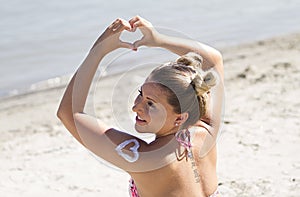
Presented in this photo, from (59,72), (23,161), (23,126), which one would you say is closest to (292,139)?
(23,161)

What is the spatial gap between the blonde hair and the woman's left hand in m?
0.15

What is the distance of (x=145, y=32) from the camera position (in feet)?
8.52

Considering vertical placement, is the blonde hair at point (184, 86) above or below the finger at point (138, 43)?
below

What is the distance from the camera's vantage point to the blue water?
8430 millimetres

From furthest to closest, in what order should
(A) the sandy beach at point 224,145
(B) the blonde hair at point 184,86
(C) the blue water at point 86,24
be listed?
(C) the blue water at point 86,24 → (A) the sandy beach at point 224,145 → (B) the blonde hair at point 184,86

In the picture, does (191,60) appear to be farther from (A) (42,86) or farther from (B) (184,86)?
(A) (42,86)

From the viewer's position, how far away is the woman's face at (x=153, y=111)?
2500mm

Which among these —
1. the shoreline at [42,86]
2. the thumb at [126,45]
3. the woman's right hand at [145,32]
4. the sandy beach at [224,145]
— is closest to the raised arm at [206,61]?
the woman's right hand at [145,32]

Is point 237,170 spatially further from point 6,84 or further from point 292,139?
point 6,84

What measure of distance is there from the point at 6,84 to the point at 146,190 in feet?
17.9

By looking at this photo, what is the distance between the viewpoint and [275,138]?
5094 millimetres

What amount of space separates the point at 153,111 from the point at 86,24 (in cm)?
757

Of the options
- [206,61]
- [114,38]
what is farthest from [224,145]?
[114,38]

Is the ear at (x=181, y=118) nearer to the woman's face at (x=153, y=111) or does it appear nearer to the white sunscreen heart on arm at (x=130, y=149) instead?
the woman's face at (x=153, y=111)
